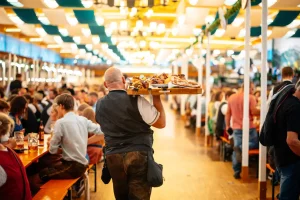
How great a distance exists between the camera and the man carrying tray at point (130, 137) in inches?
161

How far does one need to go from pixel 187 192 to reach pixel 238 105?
2.00 metres

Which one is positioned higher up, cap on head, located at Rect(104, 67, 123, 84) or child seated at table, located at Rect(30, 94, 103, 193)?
cap on head, located at Rect(104, 67, 123, 84)

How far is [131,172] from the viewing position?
4086 millimetres

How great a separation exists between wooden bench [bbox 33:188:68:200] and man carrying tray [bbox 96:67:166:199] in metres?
0.93

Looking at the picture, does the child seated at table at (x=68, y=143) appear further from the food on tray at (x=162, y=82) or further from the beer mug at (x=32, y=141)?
the food on tray at (x=162, y=82)

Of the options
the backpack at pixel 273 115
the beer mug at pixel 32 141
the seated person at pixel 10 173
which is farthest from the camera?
the beer mug at pixel 32 141

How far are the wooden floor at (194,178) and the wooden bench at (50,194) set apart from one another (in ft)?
5.59

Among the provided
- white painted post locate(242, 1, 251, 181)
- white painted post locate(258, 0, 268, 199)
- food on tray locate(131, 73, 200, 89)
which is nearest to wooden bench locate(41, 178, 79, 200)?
food on tray locate(131, 73, 200, 89)

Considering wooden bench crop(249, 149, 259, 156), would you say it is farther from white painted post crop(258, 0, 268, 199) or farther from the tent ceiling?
the tent ceiling

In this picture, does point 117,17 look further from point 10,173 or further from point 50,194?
point 10,173

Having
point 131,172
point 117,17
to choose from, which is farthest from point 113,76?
point 117,17

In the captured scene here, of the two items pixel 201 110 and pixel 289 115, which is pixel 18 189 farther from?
pixel 201 110

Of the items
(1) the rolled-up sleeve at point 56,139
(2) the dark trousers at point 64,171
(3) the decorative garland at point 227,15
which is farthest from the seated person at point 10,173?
A: (3) the decorative garland at point 227,15

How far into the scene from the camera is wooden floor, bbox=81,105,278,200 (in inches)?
272
